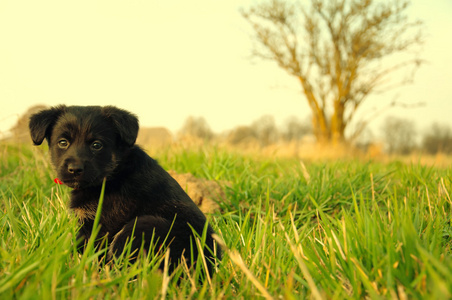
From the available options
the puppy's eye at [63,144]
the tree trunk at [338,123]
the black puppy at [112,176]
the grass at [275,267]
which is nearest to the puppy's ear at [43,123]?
the black puppy at [112,176]

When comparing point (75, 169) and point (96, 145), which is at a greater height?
point (96, 145)

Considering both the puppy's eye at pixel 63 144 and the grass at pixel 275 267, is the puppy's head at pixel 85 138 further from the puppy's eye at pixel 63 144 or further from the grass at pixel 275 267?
the grass at pixel 275 267

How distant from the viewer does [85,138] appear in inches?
124

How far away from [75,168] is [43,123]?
0.64 metres

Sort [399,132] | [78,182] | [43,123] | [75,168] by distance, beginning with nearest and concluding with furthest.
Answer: [75,168] < [78,182] < [43,123] < [399,132]

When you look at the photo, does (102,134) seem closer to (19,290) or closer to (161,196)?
(161,196)

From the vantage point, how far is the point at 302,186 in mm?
4848

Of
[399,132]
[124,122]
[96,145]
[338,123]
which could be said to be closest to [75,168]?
[96,145]

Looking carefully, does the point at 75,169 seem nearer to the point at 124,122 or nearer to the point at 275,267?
the point at 124,122

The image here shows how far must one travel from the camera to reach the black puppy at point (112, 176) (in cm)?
281

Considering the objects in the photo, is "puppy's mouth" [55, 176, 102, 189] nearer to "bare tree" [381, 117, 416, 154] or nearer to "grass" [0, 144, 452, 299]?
"grass" [0, 144, 452, 299]

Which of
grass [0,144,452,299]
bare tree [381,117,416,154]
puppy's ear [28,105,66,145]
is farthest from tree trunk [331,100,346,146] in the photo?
puppy's ear [28,105,66,145]

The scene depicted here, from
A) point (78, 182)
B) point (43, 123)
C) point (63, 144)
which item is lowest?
point (78, 182)

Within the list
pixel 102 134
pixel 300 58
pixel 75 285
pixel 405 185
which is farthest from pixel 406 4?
pixel 75 285
